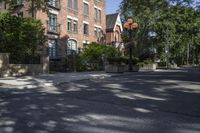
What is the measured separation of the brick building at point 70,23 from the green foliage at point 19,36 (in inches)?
244

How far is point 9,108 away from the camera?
30.5 feet

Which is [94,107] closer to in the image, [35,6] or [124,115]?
[124,115]

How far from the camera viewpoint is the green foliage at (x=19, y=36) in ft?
83.9

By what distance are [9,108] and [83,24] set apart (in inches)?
1396

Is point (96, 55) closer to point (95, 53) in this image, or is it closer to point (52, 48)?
point (95, 53)

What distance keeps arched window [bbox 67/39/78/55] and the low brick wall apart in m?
12.9

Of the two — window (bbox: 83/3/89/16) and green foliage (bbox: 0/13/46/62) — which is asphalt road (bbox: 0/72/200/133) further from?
window (bbox: 83/3/89/16)

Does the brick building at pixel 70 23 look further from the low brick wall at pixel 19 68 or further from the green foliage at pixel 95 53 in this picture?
the low brick wall at pixel 19 68

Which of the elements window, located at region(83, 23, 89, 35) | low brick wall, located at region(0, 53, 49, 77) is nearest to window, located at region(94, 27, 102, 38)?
window, located at region(83, 23, 89, 35)

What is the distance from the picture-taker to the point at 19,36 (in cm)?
2600

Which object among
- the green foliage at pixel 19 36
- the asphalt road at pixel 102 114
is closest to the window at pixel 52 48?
the green foliage at pixel 19 36

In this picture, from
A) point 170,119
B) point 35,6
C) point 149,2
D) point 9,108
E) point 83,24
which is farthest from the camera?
point 83,24

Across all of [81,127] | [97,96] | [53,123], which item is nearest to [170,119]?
[81,127]

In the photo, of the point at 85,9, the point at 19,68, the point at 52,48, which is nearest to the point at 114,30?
the point at 85,9
